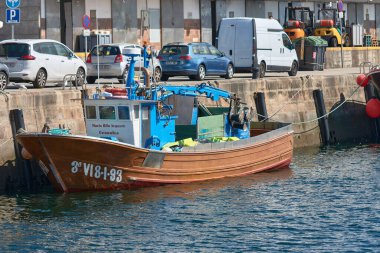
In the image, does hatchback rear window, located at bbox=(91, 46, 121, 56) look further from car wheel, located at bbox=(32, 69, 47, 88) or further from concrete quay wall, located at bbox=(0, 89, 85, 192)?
concrete quay wall, located at bbox=(0, 89, 85, 192)

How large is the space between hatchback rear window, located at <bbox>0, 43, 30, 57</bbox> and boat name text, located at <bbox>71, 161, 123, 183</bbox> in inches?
307

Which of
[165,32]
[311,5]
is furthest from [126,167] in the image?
[311,5]

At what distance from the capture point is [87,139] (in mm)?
25906

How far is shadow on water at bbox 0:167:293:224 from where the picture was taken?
2480 cm

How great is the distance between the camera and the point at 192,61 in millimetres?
39188

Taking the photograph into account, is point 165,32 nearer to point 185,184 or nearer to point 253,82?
point 253,82

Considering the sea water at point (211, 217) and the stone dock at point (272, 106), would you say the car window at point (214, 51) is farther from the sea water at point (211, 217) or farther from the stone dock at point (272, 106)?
the sea water at point (211, 217)

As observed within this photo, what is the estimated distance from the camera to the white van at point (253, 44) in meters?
42.1

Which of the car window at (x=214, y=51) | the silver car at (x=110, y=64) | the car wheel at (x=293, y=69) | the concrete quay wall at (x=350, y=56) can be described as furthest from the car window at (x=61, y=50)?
the concrete quay wall at (x=350, y=56)

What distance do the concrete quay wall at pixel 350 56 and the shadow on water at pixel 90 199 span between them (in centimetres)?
2562

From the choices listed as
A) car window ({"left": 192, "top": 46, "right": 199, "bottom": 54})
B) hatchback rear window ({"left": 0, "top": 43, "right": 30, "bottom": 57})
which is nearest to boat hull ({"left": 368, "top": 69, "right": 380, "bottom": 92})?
car window ({"left": 192, "top": 46, "right": 199, "bottom": 54})

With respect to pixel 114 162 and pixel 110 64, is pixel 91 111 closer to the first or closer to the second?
pixel 114 162

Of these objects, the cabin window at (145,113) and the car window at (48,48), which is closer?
the cabin window at (145,113)

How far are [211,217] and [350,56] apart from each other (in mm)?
33226
